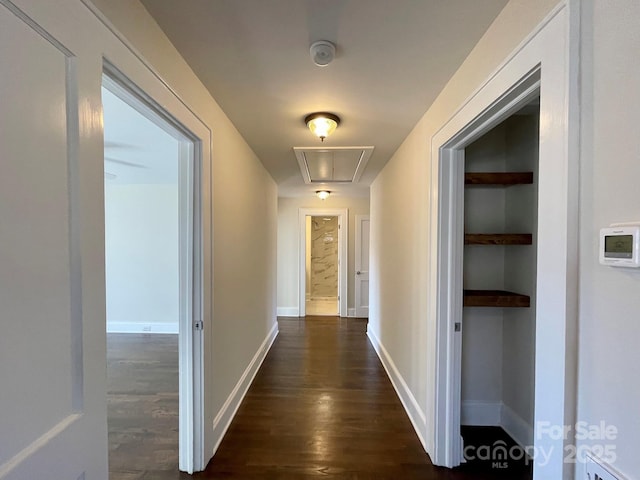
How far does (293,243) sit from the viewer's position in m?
6.07

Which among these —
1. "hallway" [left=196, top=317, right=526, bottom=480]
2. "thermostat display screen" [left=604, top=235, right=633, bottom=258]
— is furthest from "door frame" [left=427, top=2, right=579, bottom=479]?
"hallway" [left=196, top=317, right=526, bottom=480]

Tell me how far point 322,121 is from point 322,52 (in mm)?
732

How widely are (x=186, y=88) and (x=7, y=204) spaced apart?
1.17 metres

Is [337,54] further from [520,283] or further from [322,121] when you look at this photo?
[520,283]

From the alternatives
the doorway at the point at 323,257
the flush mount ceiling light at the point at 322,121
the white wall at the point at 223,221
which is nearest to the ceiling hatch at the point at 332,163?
the white wall at the point at 223,221

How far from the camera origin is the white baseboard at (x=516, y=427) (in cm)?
213

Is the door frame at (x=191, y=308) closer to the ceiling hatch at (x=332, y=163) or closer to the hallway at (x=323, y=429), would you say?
the hallway at (x=323, y=429)

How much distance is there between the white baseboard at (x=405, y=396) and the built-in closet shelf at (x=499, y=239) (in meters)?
1.29

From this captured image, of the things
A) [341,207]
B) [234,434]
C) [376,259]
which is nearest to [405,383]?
[234,434]

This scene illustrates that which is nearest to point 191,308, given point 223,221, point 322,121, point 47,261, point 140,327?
point 223,221

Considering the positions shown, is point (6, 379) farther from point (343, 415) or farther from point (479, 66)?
point (343, 415)

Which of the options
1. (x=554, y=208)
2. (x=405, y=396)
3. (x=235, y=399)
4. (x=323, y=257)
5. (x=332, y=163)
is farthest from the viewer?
(x=323, y=257)

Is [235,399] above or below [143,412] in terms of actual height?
above

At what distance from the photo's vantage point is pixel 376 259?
4.40 meters
